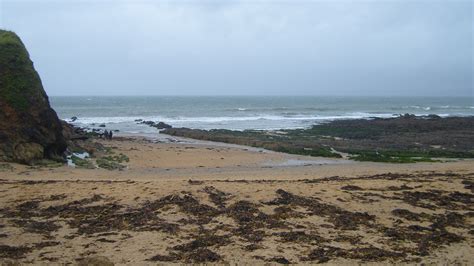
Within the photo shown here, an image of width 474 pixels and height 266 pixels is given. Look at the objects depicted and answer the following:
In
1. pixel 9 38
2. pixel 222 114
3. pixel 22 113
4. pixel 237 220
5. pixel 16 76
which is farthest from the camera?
pixel 222 114

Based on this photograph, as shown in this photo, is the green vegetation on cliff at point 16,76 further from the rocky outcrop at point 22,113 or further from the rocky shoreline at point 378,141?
the rocky shoreline at point 378,141

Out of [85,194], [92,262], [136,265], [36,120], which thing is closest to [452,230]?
[136,265]

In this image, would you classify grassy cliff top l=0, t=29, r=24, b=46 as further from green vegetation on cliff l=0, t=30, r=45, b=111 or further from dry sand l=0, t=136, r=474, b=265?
dry sand l=0, t=136, r=474, b=265

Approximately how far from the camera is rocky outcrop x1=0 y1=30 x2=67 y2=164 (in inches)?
561

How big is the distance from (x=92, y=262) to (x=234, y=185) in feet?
18.2

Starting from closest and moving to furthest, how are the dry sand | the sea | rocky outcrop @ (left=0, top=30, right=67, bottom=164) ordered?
1. the dry sand
2. rocky outcrop @ (left=0, top=30, right=67, bottom=164)
3. the sea

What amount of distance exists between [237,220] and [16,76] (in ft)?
38.6

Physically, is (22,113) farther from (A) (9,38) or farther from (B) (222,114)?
(B) (222,114)

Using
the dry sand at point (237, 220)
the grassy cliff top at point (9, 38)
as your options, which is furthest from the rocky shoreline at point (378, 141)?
the grassy cliff top at point (9, 38)

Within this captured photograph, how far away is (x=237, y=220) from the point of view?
25.8 ft

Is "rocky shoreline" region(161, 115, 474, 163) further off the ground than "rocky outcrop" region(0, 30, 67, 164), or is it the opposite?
"rocky outcrop" region(0, 30, 67, 164)

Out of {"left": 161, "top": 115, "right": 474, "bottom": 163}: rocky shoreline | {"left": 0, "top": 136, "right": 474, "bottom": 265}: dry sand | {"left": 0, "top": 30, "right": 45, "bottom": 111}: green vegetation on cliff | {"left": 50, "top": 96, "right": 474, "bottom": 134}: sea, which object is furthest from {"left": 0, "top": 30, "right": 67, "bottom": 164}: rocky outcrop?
{"left": 50, "top": 96, "right": 474, "bottom": 134}: sea

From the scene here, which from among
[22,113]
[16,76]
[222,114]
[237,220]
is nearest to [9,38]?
[16,76]

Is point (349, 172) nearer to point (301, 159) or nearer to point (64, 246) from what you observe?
point (301, 159)
